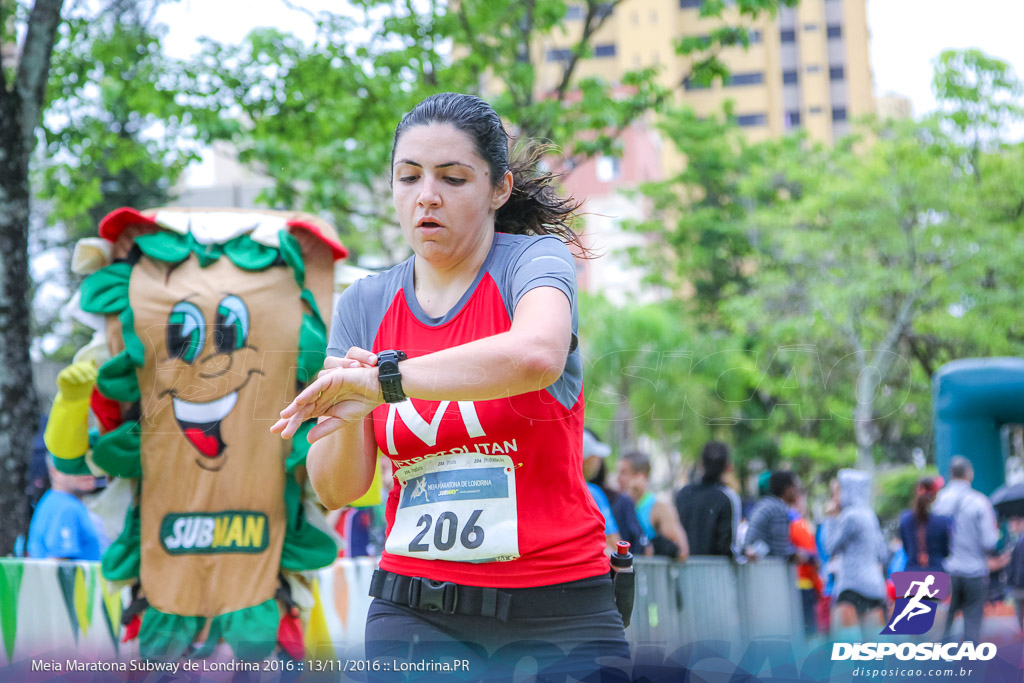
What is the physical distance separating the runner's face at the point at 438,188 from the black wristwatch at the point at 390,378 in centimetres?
48

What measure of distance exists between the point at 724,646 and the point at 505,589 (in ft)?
2.46

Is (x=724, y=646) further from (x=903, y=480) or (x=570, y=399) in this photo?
(x=903, y=480)

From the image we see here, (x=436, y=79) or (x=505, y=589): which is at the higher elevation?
(x=436, y=79)

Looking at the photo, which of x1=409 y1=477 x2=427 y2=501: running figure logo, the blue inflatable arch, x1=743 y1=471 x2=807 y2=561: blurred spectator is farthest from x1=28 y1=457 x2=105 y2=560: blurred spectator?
the blue inflatable arch

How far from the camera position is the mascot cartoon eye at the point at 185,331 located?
438 cm

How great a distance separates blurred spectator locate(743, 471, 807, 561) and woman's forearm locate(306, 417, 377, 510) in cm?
686

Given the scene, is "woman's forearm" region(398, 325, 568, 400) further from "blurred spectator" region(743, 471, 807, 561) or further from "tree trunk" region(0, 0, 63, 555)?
"blurred spectator" region(743, 471, 807, 561)

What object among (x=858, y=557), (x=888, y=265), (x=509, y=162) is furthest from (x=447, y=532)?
(x=888, y=265)

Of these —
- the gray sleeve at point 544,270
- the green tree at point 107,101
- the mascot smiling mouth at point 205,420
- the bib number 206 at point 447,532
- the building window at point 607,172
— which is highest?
the building window at point 607,172

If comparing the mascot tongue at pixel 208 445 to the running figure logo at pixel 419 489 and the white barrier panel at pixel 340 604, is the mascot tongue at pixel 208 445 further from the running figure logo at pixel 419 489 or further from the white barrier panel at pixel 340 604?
the running figure logo at pixel 419 489

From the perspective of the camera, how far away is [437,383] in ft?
5.86

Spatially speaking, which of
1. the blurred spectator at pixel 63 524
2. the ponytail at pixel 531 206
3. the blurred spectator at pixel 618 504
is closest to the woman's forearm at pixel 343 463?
the ponytail at pixel 531 206

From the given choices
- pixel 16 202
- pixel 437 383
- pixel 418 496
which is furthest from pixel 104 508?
pixel 437 383

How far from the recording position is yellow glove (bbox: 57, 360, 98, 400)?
428 centimetres
